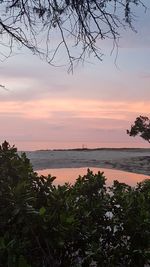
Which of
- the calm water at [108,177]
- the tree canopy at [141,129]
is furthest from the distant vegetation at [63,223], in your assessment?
the tree canopy at [141,129]

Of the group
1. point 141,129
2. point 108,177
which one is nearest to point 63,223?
point 108,177

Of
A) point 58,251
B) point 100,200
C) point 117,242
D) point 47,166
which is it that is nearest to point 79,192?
point 100,200

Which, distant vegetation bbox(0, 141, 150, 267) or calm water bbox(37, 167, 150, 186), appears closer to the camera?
distant vegetation bbox(0, 141, 150, 267)

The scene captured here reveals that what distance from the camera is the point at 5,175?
3.29m

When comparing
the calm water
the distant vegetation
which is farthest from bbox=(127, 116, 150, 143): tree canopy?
the distant vegetation

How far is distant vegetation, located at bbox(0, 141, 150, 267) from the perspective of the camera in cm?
293

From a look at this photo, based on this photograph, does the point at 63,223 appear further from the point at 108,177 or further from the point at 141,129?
the point at 141,129

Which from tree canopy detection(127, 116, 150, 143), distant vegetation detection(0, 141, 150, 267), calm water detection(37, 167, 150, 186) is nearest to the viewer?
distant vegetation detection(0, 141, 150, 267)

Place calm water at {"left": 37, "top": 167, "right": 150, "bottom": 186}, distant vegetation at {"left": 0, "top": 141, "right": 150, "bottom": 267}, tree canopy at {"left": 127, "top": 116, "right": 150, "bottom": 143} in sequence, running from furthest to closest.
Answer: tree canopy at {"left": 127, "top": 116, "right": 150, "bottom": 143}, calm water at {"left": 37, "top": 167, "right": 150, "bottom": 186}, distant vegetation at {"left": 0, "top": 141, "right": 150, "bottom": 267}

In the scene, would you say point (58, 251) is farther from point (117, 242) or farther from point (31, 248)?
point (117, 242)

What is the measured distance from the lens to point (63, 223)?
120 inches

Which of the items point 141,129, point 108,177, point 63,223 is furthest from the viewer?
point 141,129

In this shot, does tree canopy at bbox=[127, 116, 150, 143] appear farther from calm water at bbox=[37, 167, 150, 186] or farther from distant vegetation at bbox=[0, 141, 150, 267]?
distant vegetation at bbox=[0, 141, 150, 267]

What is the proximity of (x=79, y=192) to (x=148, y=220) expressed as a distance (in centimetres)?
77
